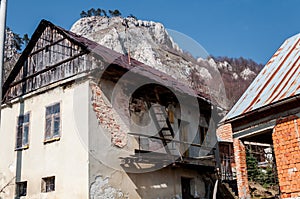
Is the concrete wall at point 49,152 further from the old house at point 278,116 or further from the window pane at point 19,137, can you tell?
the old house at point 278,116

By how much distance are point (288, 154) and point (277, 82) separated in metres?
2.16

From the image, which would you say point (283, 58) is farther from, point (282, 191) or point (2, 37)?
point (2, 37)

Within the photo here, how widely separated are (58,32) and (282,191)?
10402 millimetres

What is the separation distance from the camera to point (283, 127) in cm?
917

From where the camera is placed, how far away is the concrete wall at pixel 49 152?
12.2m

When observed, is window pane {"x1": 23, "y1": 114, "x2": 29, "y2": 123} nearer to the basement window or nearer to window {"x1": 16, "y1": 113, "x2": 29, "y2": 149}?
window {"x1": 16, "y1": 113, "x2": 29, "y2": 149}

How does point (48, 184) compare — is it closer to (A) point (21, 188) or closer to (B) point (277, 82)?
(A) point (21, 188)

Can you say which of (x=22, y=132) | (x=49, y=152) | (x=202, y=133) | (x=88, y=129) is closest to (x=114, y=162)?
(x=88, y=129)

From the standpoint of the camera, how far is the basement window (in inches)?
508

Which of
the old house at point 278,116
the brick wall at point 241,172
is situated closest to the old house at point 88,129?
the brick wall at point 241,172

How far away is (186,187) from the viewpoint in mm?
15875

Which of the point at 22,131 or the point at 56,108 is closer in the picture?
the point at 56,108

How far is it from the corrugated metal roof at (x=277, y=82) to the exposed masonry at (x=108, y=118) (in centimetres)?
425

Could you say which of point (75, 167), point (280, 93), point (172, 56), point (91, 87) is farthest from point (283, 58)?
point (172, 56)
